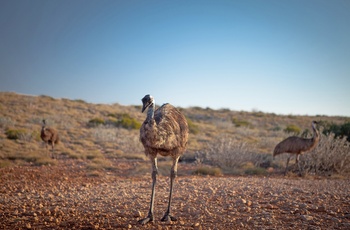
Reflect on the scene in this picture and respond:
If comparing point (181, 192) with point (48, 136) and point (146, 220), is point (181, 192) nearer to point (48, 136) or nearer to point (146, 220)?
point (146, 220)

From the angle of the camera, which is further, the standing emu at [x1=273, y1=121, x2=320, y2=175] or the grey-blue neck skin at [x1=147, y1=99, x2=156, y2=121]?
the standing emu at [x1=273, y1=121, x2=320, y2=175]

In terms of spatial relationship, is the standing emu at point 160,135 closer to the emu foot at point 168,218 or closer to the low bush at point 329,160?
the emu foot at point 168,218

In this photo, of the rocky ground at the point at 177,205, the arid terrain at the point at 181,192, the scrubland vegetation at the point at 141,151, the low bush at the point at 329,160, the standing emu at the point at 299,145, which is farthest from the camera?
the scrubland vegetation at the point at 141,151

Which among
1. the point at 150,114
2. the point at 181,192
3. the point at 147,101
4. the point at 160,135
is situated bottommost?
the point at 181,192

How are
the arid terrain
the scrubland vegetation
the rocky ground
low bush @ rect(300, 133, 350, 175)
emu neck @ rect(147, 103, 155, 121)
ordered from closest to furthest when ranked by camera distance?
emu neck @ rect(147, 103, 155, 121)
the rocky ground
the arid terrain
low bush @ rect(300, 133, 350, 175)
the scrubland vegetation

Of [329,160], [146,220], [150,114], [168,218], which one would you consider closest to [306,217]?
[168,218]

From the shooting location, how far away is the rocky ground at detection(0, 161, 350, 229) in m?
4.62

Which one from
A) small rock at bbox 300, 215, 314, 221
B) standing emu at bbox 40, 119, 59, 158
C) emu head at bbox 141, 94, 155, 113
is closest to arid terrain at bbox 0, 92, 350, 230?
small rock at bbox 300, 215, 314, 221

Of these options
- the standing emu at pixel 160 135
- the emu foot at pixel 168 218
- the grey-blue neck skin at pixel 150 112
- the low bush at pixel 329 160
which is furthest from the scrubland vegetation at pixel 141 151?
the grey-blue neck skin at pixel 150 112

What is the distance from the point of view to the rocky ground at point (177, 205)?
4.62m

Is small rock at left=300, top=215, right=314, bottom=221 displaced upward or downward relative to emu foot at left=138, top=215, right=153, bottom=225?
upward

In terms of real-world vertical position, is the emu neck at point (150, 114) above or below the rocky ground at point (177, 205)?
above

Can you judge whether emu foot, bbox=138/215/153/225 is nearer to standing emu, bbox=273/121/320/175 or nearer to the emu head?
the emu head

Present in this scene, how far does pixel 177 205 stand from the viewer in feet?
19.3
